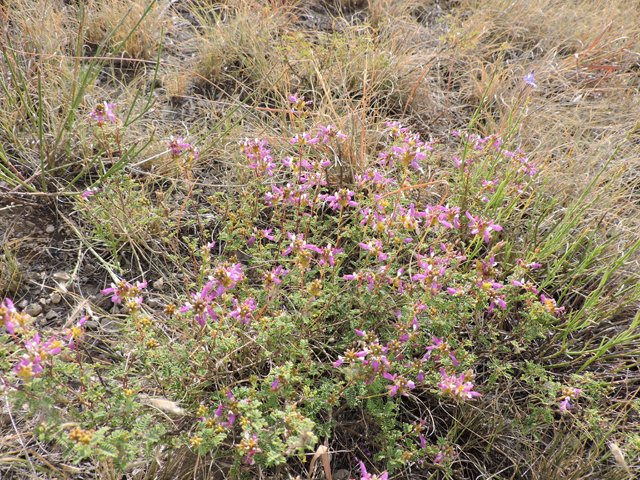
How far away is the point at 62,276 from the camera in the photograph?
7.28ft

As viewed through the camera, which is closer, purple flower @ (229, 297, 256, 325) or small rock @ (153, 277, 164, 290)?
purple flower @ (229, 297, 256, 325)

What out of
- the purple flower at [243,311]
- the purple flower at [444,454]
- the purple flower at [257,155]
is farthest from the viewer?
the purple flower at [257,155]

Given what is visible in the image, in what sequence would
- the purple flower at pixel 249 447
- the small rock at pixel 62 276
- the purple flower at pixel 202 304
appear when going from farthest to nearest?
the small rock at pixel 62 276 → the purple flower at pixel 202 304 → the purple flower at pixel 249 447

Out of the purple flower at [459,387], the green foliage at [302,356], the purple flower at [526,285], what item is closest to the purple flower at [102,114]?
the green foliage at [302,356]

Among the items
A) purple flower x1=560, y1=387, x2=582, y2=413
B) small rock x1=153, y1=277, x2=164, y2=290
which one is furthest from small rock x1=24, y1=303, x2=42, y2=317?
purple flower x1=560, y1=387, x2=582, y2=413

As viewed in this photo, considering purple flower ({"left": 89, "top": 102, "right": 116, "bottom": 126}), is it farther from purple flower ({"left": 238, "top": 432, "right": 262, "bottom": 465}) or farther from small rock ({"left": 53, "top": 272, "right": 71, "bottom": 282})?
purple flower ({"left": 238, "top": 432, "right": 262, "bottom": 465})

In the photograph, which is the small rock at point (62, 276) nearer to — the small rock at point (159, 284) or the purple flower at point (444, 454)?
the small rock at point (159, 284)

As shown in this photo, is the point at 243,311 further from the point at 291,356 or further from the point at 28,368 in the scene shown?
the point at 28,368

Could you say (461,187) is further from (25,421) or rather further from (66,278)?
(25,421)

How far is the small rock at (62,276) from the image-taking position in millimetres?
2213

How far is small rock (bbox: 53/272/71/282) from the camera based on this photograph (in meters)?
2.21

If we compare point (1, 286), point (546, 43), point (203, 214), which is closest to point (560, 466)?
point (203, 214)

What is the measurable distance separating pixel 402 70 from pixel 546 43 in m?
2.03

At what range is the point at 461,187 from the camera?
2.33 metres
